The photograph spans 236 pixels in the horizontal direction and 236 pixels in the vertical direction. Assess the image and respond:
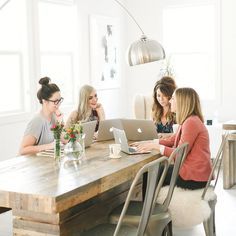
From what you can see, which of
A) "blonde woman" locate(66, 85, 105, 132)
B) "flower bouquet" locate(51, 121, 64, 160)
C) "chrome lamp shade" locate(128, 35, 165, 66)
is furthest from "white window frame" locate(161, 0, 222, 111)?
"flower bouquet" locate(51, 121, 64, 160)

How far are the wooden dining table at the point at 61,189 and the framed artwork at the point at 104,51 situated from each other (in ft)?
10.4

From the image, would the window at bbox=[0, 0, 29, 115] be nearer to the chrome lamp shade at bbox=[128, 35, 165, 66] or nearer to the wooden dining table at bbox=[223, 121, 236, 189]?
the chrome lamp shade at bbox=[128, 35, 165, 66]

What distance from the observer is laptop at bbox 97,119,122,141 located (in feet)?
13.6

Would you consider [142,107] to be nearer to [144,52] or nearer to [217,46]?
[217,46]

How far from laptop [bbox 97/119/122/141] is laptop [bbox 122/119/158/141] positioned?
0.28ft

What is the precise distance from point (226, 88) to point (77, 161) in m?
4.00

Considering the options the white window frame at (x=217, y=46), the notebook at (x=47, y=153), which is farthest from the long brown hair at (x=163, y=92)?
the white window frame at (x=217, y=46)

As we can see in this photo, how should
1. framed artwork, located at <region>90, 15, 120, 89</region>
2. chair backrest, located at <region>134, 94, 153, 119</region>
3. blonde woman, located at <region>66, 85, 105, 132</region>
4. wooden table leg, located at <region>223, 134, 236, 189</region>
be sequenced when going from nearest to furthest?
blonde woman, located at <region>66, 85, 105, 132</region> < wooden table leg, located at <region>223, 134, 236, 189</region> < chair backrest, located at <region>134, 94, 153, 119</region> < framed artwork, located at <region>90, 15, 120, 89</region>

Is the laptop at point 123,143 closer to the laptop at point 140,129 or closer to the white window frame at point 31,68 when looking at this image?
the laptop at point 140,129

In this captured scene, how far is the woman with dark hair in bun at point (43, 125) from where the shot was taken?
12.6 ft

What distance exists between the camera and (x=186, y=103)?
11.4 ft

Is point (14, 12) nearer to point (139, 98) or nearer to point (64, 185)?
point (139, 98)

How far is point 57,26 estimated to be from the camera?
6.09 meters

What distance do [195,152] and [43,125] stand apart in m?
1.33
